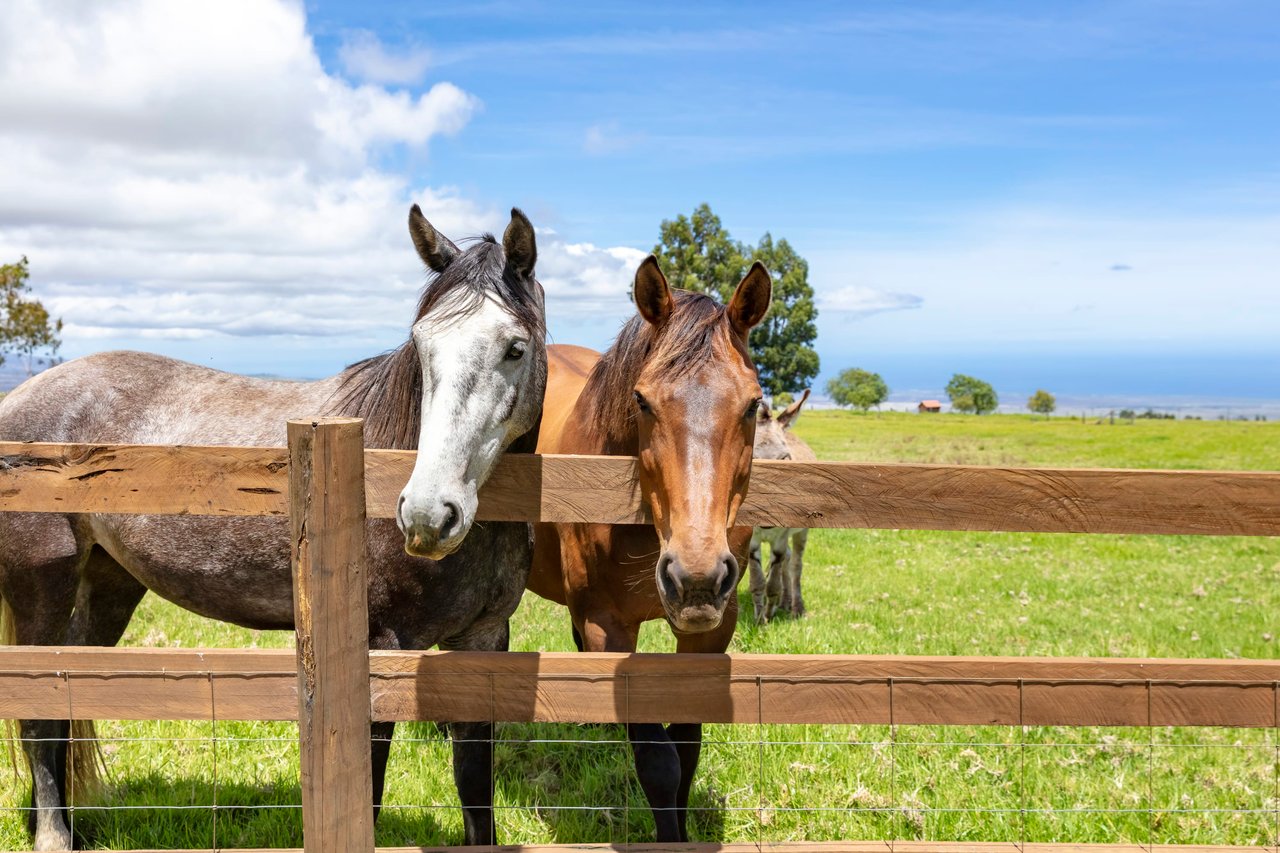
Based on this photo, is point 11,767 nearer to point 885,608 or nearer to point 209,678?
point 209,678

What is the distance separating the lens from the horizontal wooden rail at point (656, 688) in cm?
294

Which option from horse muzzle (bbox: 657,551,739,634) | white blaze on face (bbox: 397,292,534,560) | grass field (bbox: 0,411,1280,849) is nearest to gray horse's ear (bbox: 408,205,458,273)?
white blaze on face (bbox: 397,292,534,560)

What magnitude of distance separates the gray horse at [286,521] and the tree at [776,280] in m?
42.1

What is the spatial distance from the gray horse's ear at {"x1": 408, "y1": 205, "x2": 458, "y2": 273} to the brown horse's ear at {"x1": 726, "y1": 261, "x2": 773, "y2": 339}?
1.14 m

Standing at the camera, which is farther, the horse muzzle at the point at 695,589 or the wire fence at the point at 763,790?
the wire fence at the point at 763,790

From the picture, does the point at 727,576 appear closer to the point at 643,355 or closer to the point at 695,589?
the point at 695,589

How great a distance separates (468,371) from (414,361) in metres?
0.88

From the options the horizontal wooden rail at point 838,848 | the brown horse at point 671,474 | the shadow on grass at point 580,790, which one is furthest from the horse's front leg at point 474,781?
the horizontal wooden rail at point 838,848

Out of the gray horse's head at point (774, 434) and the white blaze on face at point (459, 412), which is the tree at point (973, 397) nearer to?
the gray horse's head at point (774, 434)

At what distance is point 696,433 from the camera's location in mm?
2857

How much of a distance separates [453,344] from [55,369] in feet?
9.20

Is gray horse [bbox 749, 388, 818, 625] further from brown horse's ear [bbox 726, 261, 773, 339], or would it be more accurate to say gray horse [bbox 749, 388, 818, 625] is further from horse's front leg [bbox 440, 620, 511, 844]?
brown horse's ear [bbox 726, 261, 773, 339]

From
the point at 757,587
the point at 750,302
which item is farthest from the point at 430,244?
the point at 757,587

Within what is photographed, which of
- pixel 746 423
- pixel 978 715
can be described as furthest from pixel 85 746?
pixel 978 715
